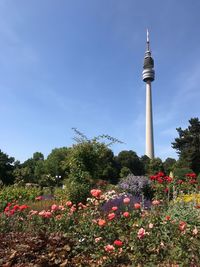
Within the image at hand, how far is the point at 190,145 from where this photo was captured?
165 ft

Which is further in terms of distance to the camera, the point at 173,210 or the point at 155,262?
the point at 173,210

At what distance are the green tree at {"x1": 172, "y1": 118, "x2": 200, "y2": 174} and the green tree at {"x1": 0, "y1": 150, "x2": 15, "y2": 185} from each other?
22.8m

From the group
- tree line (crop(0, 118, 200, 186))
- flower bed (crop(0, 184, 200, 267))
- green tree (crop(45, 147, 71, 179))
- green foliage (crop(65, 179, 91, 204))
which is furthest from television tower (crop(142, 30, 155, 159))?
flower bed (crop(0, 184, 200, 267))

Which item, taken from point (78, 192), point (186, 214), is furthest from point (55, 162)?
point (186, 214)

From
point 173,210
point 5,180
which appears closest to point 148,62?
point 5,180

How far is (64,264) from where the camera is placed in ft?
14.3

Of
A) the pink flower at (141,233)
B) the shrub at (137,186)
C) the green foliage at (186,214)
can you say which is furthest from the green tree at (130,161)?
the pink flower at (141,233)

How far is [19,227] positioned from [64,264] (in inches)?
91.7

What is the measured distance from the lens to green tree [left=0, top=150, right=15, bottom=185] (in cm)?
4653

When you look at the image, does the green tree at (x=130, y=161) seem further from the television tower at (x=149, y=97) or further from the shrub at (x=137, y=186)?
the shrub at (x=137, y=186)

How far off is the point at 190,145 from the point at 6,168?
992 inches

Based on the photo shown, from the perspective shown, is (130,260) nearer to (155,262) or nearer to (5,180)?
(155,262)

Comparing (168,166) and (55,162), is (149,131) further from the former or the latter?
(55,162)

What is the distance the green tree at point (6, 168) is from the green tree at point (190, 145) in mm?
22789
